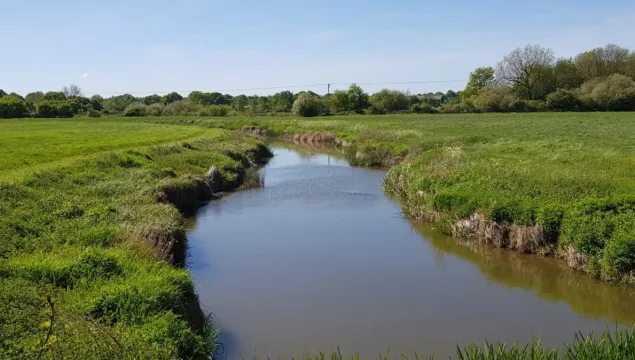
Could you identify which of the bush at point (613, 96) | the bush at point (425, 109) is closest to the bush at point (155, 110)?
the bush at point (425, 109)

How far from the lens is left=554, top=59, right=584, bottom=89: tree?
76.9m

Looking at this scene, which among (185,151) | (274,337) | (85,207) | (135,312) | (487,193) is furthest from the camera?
(185,151)

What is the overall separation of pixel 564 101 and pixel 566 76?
46.1 feet

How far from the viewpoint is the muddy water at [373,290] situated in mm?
8539

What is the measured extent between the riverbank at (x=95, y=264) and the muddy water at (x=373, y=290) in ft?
3.78

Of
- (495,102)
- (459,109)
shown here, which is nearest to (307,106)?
(459,109)

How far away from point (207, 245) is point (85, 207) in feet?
10.4

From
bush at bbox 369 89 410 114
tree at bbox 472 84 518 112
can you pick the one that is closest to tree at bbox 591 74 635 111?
tree at bbox 472 84 518 112

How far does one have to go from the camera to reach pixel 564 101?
65375 mm

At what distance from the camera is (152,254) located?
9719 millimetres

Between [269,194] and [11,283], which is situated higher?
[11,283]

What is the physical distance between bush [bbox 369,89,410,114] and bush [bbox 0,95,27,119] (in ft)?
153

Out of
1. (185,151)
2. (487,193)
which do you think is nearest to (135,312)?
(487,193)

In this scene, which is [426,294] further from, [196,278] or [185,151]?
[185,151]
